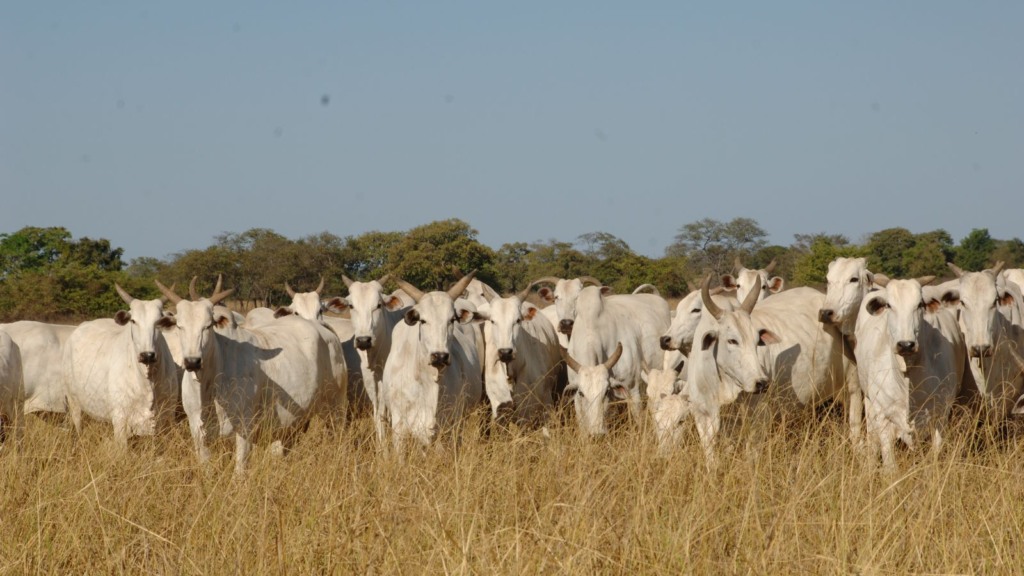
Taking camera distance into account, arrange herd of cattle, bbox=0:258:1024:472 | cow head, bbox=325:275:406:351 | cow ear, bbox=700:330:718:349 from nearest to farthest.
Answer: herd of cattle, bbox=0:258:1024:472
cow ear, bbox=700:330:718:349
cow head, bbox=325:275:406:351

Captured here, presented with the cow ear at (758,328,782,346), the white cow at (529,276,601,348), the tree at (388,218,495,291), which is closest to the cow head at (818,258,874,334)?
the cow ear at (758,328,782,346)

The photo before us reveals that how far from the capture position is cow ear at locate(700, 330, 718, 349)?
30.2 feet

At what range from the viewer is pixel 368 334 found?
11.5 meters

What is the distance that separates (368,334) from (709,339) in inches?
142

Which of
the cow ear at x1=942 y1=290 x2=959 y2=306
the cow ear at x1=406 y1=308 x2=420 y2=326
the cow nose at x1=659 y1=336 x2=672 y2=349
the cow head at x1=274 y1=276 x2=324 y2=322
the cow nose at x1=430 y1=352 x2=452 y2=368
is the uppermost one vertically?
the cow ear at x1=406 y1=308 x2=420 y2=326

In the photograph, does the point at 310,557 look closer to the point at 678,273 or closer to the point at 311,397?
the point at 311,397

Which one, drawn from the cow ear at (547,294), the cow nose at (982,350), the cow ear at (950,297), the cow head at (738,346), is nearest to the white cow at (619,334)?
the cow ear at (547,294)

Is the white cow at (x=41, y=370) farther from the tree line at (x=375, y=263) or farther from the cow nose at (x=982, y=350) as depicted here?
the tree line at (x=375, y=263)

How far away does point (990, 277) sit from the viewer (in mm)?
9203

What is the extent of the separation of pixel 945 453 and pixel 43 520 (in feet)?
18.5

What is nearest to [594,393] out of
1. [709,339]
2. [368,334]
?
[709,339]

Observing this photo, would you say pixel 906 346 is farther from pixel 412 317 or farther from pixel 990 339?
pixel 412 317

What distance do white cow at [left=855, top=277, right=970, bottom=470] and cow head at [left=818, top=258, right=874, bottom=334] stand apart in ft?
2.48

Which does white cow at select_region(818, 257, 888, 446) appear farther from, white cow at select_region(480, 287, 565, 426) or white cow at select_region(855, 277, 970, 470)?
white cow at select_region(480, 287, 565, 426)
